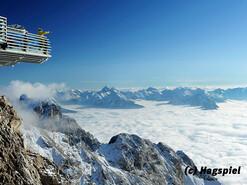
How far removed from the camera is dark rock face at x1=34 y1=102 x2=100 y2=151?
164m

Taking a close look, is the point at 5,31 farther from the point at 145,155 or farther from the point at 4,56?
the point at 145,155

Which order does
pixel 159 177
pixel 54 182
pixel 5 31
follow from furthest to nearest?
pixel 159 177, pixel 54 182, pixel 5 31

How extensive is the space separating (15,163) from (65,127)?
160632mm

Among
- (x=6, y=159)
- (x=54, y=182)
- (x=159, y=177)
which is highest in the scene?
(x=6, y=159)

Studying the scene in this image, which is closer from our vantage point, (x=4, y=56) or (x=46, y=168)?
(x=4, y=56)

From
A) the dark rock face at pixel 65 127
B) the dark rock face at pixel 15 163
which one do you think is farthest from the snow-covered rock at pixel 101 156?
the dark rock face at pixel 15 163

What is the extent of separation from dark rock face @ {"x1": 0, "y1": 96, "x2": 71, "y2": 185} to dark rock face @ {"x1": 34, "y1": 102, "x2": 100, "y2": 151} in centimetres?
13947

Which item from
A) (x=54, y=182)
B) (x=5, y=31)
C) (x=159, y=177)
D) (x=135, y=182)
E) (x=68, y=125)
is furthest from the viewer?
(x=68, y=125)

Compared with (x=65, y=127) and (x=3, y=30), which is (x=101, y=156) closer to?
(x=65, y=127)

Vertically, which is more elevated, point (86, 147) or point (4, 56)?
point (4, 56)

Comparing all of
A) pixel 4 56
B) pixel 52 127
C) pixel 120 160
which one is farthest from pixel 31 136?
pixel 4 56

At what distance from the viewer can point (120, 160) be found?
150 meters

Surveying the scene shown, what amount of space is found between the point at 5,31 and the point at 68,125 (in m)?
168

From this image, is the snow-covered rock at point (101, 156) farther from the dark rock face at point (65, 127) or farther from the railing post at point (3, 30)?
the railing post at point (3, 30)
